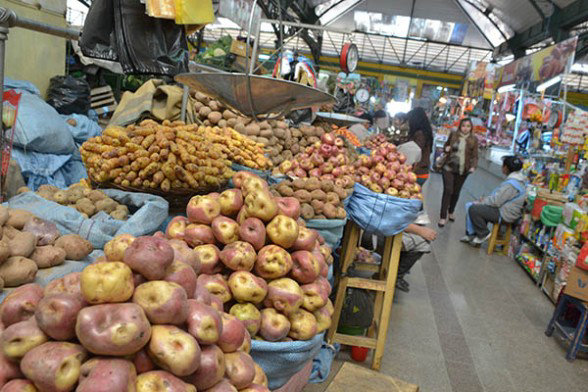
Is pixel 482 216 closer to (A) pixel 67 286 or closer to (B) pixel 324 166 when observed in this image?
(B) pixel 324 166

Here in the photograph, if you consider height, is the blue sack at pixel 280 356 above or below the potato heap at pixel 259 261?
below

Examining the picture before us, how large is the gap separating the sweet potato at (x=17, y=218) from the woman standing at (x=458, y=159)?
715 centimetres

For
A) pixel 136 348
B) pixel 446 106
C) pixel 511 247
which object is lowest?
pixel 511 247

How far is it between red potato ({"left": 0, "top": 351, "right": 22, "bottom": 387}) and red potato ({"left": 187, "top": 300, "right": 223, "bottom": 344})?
38cm

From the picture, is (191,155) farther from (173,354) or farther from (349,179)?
(173,354)

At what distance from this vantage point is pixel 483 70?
667 inches

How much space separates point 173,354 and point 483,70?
18431mm

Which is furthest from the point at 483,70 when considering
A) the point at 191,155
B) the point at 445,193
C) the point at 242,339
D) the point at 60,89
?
the point at 242,339

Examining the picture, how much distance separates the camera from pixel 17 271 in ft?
5.43

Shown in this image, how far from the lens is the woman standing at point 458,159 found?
7.83m

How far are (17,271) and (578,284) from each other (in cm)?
409

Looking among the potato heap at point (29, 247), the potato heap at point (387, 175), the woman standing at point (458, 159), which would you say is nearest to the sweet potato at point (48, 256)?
the potato heap at point (29, 247)

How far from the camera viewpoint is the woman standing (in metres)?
7.83

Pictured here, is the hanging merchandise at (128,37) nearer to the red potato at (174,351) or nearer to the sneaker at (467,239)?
the red potato at (174,351)
